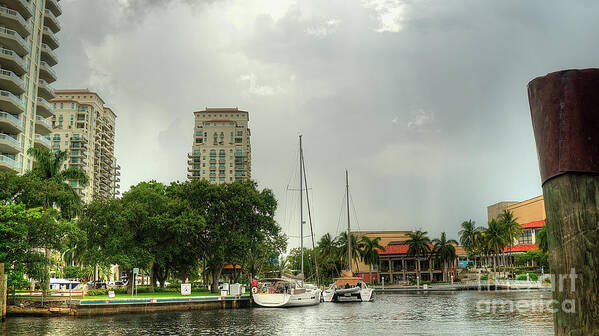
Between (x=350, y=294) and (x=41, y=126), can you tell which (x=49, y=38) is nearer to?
(x=41, y=126)

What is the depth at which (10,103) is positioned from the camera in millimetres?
66438

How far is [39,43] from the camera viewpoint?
7744cm

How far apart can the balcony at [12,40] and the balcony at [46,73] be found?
6.75m

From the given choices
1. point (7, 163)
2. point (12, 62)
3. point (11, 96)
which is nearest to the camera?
Result: point (7, 163)

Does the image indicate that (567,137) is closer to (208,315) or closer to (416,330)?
(416,330)

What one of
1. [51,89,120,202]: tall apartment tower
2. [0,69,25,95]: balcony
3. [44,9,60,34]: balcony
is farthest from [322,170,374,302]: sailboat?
[51,89,120,202]: tall apartment tower

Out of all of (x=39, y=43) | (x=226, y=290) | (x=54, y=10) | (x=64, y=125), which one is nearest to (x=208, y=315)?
(x=226, y=290)

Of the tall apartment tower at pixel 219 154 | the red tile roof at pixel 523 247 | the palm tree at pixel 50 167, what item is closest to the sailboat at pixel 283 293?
the palm tree at pixel 50 167

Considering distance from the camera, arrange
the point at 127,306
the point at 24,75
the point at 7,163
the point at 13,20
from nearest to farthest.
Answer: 1. the point at 127,306
2. the point at 7,163
3. the point at 13,20
4. the point at 24,75

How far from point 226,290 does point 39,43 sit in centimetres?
4804

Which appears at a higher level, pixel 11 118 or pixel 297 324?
pixel 11 118

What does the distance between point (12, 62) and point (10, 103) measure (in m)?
5.79

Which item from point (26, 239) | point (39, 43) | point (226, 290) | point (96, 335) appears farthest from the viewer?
point (39, 43)

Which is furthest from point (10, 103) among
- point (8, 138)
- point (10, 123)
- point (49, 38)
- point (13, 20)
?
point (49, 38)
